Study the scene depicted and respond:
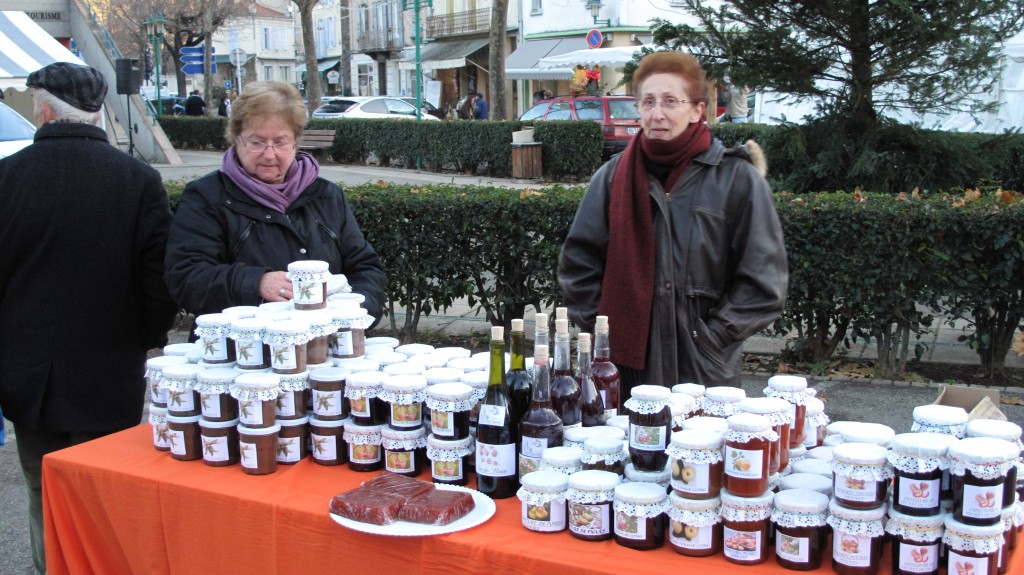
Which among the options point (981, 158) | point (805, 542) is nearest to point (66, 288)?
point (805, 542)

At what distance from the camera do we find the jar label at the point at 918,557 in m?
2.06

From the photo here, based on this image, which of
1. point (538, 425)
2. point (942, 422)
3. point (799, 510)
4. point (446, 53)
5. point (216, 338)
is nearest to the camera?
point (799, 510)

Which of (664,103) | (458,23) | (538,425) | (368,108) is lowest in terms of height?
(538,425)

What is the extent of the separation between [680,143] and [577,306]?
76cm

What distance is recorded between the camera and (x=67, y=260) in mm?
3357

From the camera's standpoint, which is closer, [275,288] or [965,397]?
[965,397]

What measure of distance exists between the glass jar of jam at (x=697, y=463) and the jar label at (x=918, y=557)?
1.36ft

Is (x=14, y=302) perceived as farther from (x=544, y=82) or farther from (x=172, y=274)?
(x=544, y=82)

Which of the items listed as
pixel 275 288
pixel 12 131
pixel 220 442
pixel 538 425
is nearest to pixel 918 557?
pixel 538 425

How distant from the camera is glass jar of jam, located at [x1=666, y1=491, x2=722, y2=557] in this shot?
2174 mm

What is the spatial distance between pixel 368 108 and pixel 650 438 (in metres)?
27.2

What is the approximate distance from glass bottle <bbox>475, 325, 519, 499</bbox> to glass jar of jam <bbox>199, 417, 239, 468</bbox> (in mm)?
782

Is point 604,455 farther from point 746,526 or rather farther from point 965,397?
point 965,397

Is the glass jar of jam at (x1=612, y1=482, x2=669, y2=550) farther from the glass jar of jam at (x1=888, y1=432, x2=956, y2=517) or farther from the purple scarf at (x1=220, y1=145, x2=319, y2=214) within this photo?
the purple scarf at (x1=220, y1=145, x2=319, y2=214)
